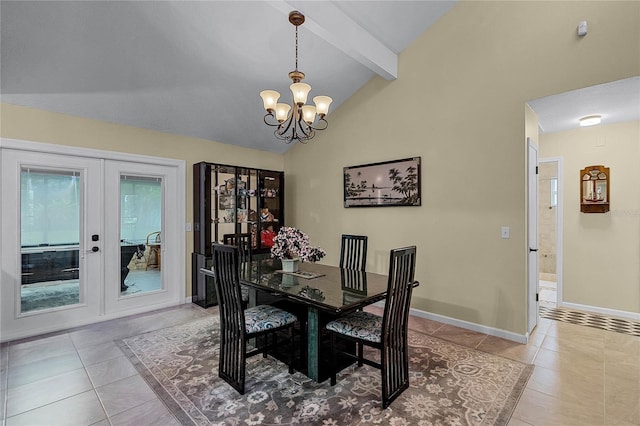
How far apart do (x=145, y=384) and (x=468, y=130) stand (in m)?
3.96

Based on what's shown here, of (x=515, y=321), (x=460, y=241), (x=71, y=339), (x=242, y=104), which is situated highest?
(x=242, y=104)

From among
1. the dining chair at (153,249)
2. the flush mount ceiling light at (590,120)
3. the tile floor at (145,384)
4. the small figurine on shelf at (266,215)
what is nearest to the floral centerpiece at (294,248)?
the tile floor at (145,384)

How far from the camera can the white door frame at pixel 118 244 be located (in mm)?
3246

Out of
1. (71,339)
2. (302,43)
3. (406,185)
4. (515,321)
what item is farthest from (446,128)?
(71,339)

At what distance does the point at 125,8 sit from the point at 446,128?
3.42 meters

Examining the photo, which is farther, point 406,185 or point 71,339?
point 406,185

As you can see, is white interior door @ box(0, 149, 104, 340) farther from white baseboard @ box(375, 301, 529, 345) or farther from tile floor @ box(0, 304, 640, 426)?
white baseboard @ box(375, 301, 529, 345)

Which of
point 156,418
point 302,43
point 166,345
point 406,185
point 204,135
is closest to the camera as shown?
point 156,418

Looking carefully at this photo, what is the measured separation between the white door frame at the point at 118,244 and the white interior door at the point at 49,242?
12mm

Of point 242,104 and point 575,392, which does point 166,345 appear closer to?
point 242,104

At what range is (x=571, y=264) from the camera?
4266 mm

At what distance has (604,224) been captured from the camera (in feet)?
13.1

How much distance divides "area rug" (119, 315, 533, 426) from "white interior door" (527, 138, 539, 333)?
909mm

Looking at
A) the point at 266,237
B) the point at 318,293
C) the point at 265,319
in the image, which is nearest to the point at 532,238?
the point at 318,293
